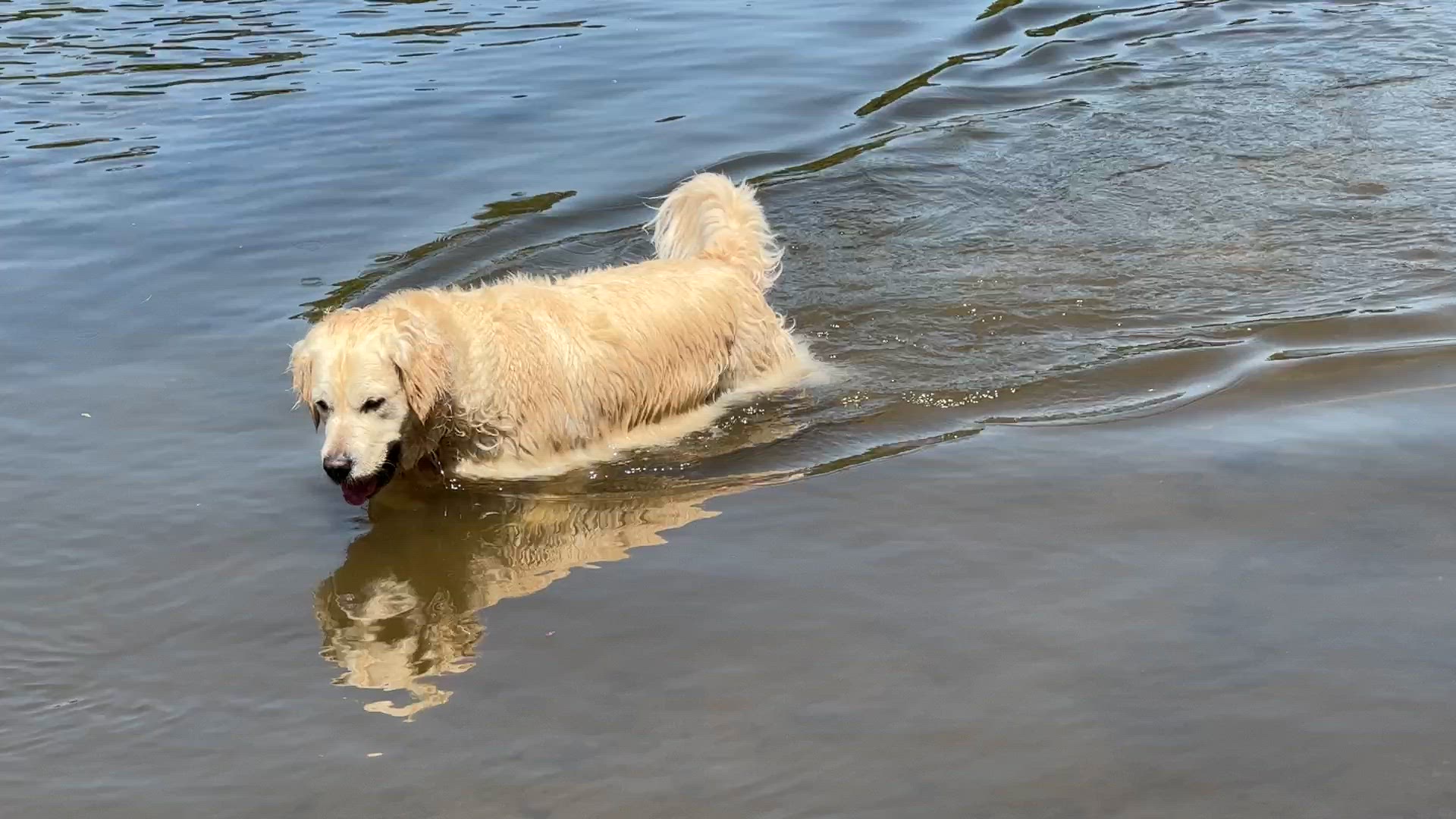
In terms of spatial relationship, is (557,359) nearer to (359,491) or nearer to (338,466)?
(359,491)

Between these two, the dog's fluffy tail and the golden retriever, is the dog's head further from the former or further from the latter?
the dog's fluffy tail

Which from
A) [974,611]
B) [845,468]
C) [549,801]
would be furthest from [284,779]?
[845,468]

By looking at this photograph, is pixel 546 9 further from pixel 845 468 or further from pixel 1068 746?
pixel 1068 746

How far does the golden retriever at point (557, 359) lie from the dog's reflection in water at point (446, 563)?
221mm

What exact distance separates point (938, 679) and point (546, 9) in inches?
579

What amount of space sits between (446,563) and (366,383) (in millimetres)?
801

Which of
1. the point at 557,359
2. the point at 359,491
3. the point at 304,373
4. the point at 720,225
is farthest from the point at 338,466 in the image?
the point at 720,225

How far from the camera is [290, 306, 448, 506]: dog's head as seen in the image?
21.1 feet

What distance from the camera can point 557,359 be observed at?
7254mm

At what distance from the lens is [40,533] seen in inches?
264

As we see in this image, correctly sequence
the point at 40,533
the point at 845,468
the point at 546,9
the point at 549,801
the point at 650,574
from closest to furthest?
1. the point at 549,801
2. the point at 650,574
3. the point at 40,533
4. the point at 845,468
5. the point at 546,9

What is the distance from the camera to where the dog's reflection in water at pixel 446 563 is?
18.5 feet

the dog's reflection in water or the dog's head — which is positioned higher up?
A: the dog's head

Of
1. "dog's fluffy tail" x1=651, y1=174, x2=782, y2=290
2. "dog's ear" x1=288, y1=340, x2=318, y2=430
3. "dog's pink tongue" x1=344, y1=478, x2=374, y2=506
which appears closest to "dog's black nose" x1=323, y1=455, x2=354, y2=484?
"dog's pink tongue" x1=344, y1=478, x2=374, y2=506
